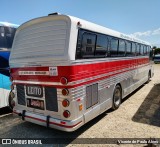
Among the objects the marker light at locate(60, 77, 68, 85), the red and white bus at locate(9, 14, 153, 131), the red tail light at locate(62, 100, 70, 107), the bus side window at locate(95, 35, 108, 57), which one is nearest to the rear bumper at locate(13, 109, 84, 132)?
the red and white bus at locate(9, 14, 153, 131)

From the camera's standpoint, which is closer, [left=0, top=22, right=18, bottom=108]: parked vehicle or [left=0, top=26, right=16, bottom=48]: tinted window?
[left=0, top=22, right=18, bottom=108]: parked vehicle

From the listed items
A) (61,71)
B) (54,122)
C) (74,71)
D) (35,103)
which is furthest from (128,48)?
(54,122)

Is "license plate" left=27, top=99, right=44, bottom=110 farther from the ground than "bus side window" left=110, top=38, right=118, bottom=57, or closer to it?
closer to it

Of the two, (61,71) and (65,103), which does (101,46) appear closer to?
(61,71)

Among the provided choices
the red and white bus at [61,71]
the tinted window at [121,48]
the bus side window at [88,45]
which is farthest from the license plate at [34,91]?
the tinted window at [121,48]

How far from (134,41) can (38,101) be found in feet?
20.5

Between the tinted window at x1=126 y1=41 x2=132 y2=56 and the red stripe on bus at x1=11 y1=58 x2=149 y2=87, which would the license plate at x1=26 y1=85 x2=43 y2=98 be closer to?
the red stripe on bus at x1=11 y1=58 x2=149 y2=87

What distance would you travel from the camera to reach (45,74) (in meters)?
4.35

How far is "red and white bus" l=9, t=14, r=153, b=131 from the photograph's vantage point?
13.3 ft

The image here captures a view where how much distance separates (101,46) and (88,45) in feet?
2.78

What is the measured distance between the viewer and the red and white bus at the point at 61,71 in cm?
406

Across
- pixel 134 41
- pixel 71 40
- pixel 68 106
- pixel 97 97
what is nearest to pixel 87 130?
pixel 97 97

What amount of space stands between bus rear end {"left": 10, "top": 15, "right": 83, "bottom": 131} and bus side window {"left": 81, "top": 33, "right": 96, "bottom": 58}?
62cm

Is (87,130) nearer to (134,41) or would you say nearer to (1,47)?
(1,47)
